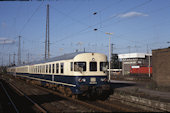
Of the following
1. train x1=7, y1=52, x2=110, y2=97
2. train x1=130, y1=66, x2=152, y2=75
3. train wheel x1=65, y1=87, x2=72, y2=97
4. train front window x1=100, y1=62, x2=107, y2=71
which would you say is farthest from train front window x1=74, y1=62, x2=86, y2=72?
train x1=130, y1=66, x2=152, y2=75

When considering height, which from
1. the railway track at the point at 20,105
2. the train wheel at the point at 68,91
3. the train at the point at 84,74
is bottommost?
the railway track at the point at 20,105

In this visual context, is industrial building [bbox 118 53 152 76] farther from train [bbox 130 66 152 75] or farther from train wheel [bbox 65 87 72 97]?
train wheel [bbox 65 87 72 97]

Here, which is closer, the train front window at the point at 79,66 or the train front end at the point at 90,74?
the train front end at the point at 90,74

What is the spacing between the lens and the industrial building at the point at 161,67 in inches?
957

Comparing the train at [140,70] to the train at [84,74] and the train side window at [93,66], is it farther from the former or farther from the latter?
the train side window at [93,66]

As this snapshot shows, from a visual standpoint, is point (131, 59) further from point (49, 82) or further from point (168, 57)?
point (49, 82)

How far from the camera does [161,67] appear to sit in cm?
2523

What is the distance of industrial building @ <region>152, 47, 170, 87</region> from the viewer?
79.7 ft

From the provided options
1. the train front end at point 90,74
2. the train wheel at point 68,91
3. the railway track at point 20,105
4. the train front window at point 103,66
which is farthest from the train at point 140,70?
the railway track at point 20,105

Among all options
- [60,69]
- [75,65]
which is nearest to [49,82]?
[60,69]

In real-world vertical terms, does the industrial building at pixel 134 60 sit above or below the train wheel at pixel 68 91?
above

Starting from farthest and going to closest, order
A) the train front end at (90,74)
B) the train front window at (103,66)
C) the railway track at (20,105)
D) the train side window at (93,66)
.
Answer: the train front window at (103,66), the train side window at (93,66), the train front end at (90,74), the railway track at (20,105)

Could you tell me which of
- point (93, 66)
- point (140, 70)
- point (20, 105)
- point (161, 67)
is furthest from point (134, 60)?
point (20, 105)

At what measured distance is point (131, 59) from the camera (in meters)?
67.7
